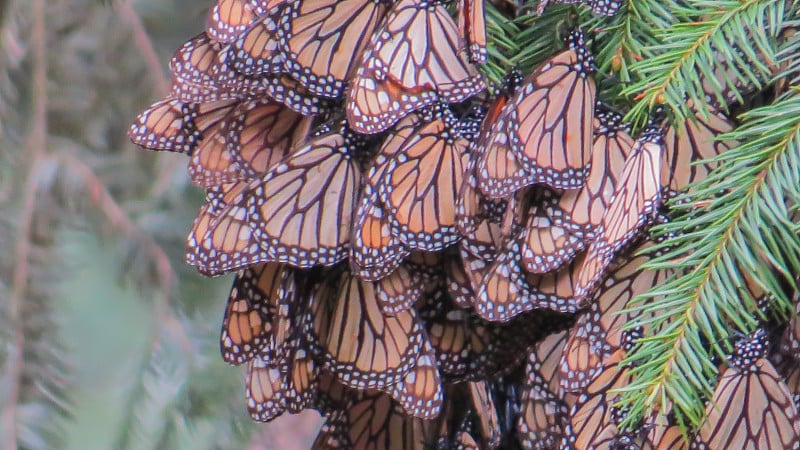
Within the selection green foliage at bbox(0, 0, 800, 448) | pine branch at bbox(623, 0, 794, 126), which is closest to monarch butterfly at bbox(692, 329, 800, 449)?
pine branch at bbox(623, 0, 794, 126)

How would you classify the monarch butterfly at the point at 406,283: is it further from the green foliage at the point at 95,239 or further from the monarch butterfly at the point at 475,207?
the green foliage at the point at 95,239

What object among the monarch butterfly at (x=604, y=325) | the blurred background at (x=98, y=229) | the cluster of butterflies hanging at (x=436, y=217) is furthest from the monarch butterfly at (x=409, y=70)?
the blurred background at (x=98, y=229)

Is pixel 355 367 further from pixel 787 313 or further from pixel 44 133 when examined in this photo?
pixel 44 133

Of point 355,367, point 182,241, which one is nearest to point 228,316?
point 355,367

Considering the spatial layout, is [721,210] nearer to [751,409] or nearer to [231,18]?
[751,409]

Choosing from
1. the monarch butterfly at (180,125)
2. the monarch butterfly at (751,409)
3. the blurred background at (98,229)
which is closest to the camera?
the monarch butterfly at (751,409)

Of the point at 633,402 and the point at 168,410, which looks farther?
the point at 168,410
